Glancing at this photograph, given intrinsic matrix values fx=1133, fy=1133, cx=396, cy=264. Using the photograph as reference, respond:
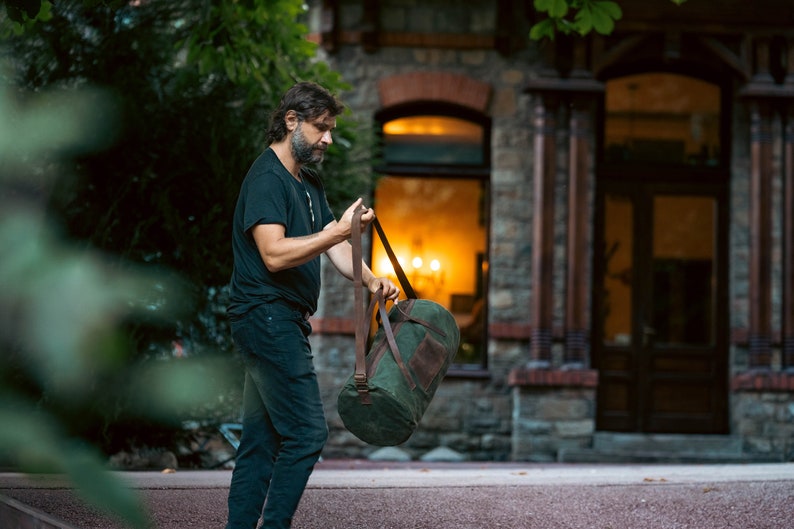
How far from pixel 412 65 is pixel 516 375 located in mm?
3589

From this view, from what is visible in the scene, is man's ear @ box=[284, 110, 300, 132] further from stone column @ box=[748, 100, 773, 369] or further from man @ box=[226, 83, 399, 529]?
stone column @ box=[748, 100, 773, 369]

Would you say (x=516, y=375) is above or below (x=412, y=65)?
below

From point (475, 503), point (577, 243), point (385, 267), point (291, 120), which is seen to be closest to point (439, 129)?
point (385, 267)

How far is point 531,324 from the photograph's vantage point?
12.1 m

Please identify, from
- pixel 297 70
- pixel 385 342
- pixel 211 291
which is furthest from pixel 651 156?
pixel 385 342

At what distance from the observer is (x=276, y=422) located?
388 centimetres

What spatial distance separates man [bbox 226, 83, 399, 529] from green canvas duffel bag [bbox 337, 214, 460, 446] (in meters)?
0.10

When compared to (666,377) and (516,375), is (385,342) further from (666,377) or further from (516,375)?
(666,377)

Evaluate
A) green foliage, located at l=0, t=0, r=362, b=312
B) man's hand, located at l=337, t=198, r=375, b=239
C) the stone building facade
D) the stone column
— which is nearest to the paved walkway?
man's hand, located at l=337, t=198, r=375, b=239

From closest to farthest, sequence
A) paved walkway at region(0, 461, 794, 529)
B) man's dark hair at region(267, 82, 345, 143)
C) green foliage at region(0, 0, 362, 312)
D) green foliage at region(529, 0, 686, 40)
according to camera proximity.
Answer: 1. man's dark hair at region(267, 82, 345, 143)
2. paved walkway at region(0, 461, 794, 529)
3. green foliage at region(529, 0, 686, 40)
4. green foliage at region(0, 0, 362, 312)

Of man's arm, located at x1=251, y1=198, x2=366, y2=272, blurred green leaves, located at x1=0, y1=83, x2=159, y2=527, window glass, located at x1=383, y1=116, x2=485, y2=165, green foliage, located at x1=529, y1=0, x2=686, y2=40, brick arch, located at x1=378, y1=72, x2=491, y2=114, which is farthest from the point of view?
window glass, located at x1=383, y1=116, x2=485, y2=165

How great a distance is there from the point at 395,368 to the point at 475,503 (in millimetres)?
2194

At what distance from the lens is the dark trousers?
3.81 meters

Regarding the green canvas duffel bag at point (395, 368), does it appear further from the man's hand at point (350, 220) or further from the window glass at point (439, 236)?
the window glass at point (439, 236)
